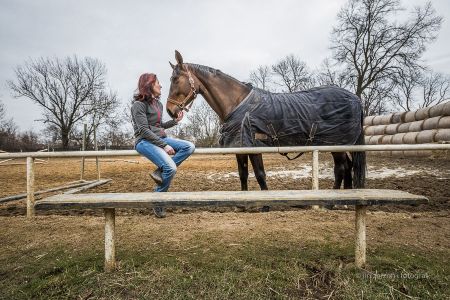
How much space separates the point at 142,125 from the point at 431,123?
13.5m

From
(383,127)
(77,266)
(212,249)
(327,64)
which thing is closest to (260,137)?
(212,249)

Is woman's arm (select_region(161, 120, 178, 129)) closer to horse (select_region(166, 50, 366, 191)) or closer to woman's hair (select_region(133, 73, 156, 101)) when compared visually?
horse (select_region(166, 50, 366, 191))

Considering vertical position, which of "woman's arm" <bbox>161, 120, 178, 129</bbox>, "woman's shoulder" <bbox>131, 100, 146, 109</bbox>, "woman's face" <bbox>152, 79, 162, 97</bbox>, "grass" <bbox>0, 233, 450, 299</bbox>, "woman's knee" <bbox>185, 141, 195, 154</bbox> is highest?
"woman's face" <bbox>152, 79, 162, 97</bbox>

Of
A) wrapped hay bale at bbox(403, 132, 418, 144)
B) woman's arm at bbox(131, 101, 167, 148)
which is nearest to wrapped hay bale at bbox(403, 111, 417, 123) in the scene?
wrapped hay bale at bbox(403, 132, 418, 144)

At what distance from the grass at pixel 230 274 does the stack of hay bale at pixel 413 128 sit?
10748mm

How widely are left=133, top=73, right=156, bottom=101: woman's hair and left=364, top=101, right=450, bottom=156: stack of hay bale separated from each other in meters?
11.3

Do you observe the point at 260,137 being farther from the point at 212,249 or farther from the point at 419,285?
the point at 419,285

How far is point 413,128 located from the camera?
1335cm

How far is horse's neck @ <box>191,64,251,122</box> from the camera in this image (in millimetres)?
4004

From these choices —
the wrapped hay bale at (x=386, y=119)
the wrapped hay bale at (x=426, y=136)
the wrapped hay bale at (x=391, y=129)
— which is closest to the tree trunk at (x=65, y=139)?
the wrapped hay bale at (x=386, y=119)

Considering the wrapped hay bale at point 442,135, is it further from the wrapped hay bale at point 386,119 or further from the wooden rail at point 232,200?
the wooden rail at point 232,200

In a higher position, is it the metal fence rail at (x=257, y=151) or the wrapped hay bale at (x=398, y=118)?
the wrapped hay bale at (x=398, y=118)

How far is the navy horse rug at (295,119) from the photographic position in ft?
12.5

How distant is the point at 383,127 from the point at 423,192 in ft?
40.4
